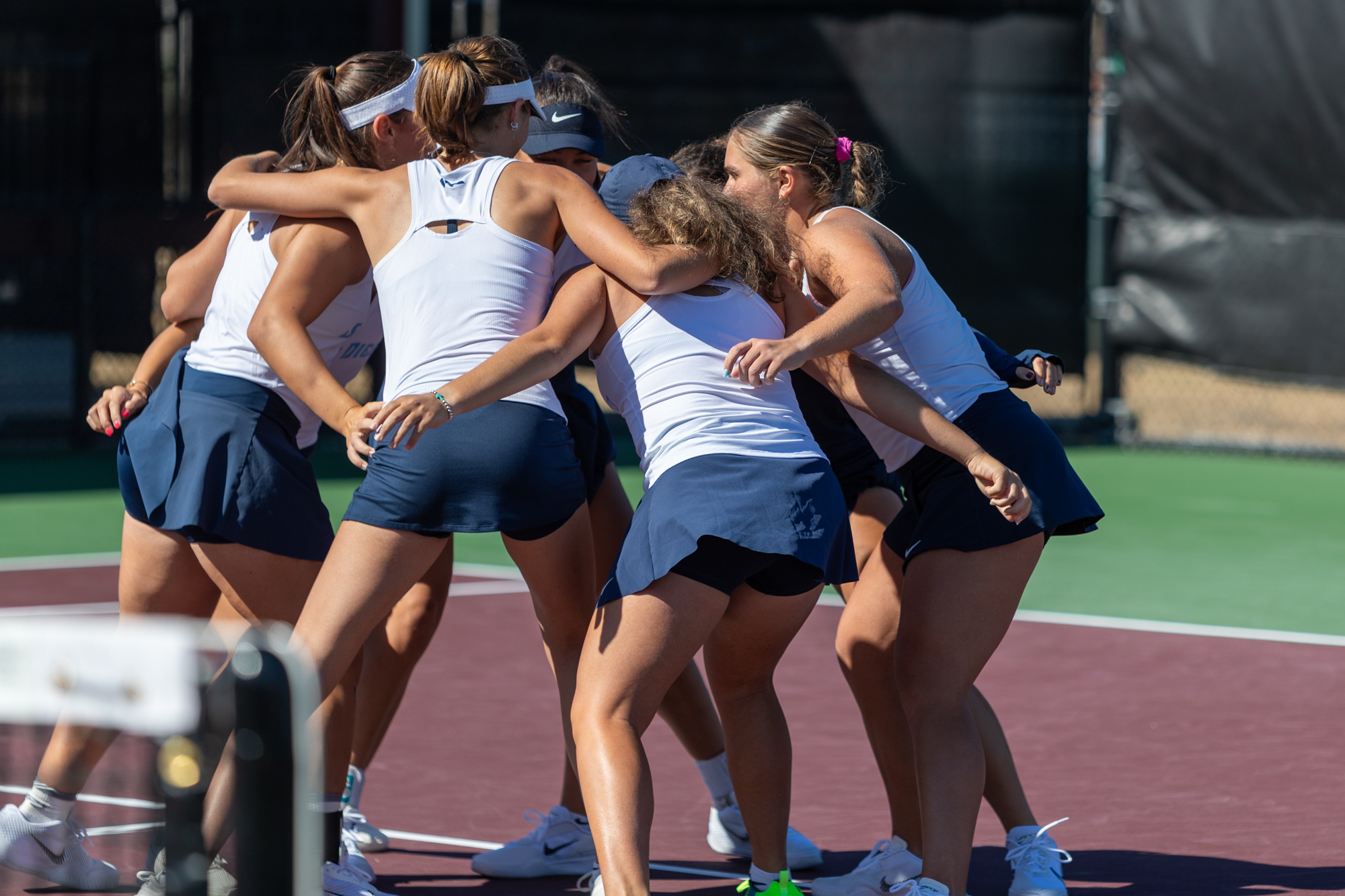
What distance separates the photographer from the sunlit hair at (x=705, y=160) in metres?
3.80

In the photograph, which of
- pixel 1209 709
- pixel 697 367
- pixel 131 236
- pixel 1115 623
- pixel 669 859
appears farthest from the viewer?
pixel 131 236

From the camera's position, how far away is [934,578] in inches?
136

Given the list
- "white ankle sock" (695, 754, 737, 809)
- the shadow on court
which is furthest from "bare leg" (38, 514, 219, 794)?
the shadow on court

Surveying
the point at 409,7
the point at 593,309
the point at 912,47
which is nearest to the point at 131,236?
the point at 409,7

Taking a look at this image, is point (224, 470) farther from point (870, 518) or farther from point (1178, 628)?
point (1178, 628)

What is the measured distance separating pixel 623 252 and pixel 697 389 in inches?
11.2

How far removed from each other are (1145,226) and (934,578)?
8995 mm

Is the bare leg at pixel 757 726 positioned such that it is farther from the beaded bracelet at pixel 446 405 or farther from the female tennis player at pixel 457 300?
the beaded bracelet at pixel 446 405

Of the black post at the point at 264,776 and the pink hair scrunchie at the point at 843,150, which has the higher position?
the pink hair scrunchie at the point at 843,150

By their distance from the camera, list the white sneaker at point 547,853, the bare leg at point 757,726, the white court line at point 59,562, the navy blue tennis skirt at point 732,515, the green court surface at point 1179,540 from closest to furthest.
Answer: the navy blue tennis skirt at point 732,515
the bare leg at point 757,726
the white sneaker at point 547,853
the green court surface at point 1179,540
the white court line at point 59,562

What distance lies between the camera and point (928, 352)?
11.7 feet

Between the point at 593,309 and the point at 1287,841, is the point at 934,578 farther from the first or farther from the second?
the point at 1287,841

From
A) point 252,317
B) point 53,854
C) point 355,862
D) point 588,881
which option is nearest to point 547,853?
point 588,881

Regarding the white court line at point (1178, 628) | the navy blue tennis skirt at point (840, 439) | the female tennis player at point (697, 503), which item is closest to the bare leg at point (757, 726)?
the female tennis player at point (697, 503)
